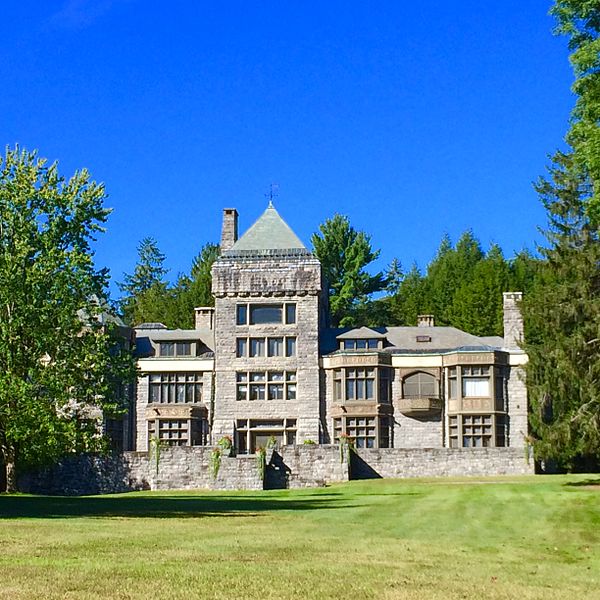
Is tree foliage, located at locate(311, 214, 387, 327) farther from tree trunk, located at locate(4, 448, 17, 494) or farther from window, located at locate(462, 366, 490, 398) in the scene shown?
tree trunk, located at locate(4, 448, 17, 494)

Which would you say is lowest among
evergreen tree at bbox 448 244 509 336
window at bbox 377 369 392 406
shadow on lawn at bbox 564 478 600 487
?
shadow on lawn at bbox 564 478 600 487

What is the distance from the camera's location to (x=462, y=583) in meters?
11.9

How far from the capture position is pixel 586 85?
2334cm

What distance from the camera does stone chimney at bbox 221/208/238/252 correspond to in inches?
2089

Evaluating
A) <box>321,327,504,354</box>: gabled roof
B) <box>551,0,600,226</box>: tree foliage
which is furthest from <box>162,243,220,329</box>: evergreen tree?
<box>551,0,600,226</box>: tree foliage

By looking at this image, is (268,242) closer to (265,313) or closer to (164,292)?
(265,313)

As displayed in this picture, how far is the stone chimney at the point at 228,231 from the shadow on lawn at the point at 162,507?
74.7 ft

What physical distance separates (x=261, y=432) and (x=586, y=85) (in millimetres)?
29718

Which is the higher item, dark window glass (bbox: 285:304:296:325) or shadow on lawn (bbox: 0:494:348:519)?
dark window glass (bbox: 285:304:296:325)

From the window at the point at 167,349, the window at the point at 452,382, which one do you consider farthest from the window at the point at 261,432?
the window at the point at 452,382

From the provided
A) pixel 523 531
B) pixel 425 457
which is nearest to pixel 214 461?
pixel 425 457

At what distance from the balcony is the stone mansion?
56 mm

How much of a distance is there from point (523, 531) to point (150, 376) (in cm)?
3310

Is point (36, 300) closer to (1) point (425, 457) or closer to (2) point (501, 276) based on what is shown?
(1) point (425, 457)
